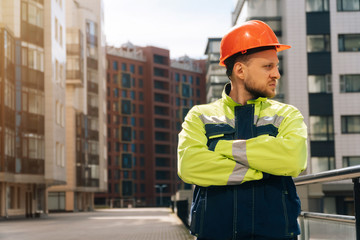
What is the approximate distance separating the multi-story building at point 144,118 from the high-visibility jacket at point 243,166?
115601 mm

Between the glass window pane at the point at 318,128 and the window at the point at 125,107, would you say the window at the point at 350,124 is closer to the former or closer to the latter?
the glass window pane at the point at 318,128

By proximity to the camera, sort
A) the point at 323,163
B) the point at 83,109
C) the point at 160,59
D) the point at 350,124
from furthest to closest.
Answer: the point at 160,59 → the point at 83,109 → the point at 350,124 → the point at 323,163

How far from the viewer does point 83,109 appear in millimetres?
72375

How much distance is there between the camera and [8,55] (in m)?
42.9

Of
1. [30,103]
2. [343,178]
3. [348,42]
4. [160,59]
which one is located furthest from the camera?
[160,59]

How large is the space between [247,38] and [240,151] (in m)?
0.43

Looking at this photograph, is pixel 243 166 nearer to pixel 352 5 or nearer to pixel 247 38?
pixel 247 38

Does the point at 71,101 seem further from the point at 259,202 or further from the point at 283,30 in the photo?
the point at 259,202

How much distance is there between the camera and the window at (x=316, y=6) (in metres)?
50.0

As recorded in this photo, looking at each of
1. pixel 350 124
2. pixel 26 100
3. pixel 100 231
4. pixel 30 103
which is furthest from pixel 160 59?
pixel 100 231

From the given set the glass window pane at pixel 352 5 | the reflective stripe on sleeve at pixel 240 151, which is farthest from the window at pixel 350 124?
the reflective stripe on sleeve at pixel 240 151

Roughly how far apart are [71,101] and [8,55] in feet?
83.1

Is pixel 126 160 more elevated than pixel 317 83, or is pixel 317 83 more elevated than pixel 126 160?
pixel 317 83

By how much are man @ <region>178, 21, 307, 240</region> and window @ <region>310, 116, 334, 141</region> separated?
47.1 meters
